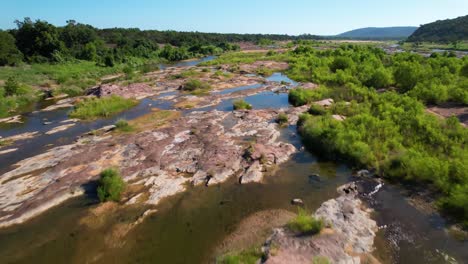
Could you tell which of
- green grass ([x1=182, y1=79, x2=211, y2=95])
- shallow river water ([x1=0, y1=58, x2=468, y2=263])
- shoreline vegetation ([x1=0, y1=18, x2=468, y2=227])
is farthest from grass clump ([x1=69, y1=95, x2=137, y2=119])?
shallow river water ([x1=0, y1=58, x2=468, y2=263])

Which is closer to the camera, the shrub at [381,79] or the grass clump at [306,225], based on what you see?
the grass clump at [306,225]

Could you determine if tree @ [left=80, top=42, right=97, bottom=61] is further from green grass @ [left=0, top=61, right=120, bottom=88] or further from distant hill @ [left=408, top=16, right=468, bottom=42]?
distant hill @ [left=408, top=16, right=468, bottom=42]

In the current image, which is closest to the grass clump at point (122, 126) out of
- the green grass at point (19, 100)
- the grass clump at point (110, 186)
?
the grass clump at point (110, 186)

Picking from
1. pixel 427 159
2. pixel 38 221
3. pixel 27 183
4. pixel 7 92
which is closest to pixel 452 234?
pixel 427 159

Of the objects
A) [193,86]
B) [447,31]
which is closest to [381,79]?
[193,86]

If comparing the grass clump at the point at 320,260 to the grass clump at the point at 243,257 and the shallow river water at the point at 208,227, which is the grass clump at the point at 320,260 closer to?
the grass clump at the point at 243,257
